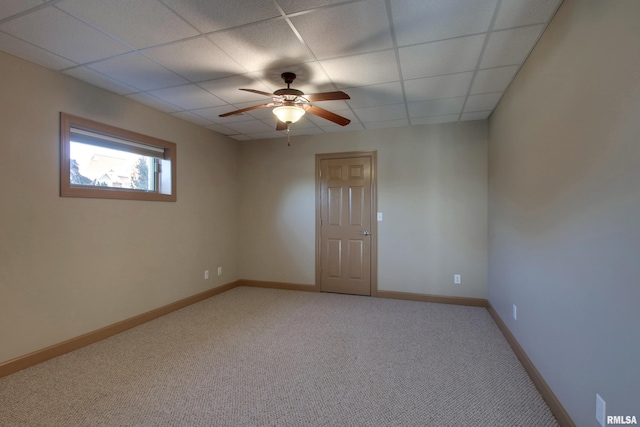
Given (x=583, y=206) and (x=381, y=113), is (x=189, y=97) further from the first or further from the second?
(x=583, y=206)

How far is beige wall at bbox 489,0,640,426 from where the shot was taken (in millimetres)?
1173

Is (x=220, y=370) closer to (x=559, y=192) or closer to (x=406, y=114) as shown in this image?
(x=559, y=192)

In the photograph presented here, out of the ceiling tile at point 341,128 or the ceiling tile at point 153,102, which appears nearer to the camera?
the ceiling tile at point 153,102

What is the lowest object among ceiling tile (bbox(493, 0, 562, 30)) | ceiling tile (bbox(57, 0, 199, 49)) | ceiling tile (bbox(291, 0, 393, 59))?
ceiling tile (bbox(493, 0, 562, 30))

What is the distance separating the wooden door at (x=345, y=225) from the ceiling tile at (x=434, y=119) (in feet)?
2.82

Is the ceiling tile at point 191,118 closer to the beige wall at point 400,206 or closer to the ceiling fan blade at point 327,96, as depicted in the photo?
the beige wall at point 400,206

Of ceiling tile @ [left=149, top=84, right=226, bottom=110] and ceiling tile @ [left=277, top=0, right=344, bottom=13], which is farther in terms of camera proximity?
ceiling tile @ [left=149, top=84, right=226, bottom=110]

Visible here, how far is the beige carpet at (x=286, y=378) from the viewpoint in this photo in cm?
179

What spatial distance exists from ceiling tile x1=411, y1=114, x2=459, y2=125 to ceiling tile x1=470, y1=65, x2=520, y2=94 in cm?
81

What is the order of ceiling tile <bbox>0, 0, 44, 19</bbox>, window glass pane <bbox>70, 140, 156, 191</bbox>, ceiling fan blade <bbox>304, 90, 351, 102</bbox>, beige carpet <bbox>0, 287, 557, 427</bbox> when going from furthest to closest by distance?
Answer: window glass pane <bbox>70, 140, 156, 191</bbox> < ceiling fan blade <bbox>304, 90, 351, 102</bbox> < beige carpet <bbox>0, 287, 557, 427</bbox> < ceiling tile <bbox>0, 0, 44, 19</bbox>

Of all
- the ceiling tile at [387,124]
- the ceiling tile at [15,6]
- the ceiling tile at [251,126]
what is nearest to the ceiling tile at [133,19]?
the ceiling tile at [15,6]

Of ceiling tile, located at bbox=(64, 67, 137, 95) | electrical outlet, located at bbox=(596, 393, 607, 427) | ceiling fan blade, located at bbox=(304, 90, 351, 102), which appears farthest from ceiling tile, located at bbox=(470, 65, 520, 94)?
ceiling tile, located at bbox=(64, 67, 137, 95)

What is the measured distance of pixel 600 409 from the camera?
4.39 feet

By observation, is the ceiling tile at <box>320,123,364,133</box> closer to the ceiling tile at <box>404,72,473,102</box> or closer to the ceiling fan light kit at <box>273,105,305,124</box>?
the ceiling tile at <box>404,72,473,102</box>
